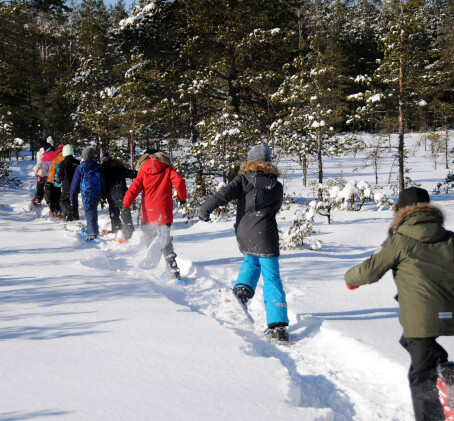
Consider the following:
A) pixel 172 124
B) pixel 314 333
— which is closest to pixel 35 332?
pixel 314 333

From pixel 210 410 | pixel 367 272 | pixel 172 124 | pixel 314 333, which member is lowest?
pixel 314 333

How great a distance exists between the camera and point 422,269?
232 cm

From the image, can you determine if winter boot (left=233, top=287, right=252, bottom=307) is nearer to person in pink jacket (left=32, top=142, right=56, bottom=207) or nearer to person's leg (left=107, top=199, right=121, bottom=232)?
person's leg (left=107, top=199, right=121, bottom=232)

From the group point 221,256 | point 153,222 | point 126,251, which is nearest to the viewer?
point 153,222

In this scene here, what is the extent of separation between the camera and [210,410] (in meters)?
2.18

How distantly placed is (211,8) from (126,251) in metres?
7.15

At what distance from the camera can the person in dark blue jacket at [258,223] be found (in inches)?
153

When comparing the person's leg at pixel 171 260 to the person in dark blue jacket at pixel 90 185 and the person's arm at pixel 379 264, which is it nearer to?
the person in dark blue jacket at pixel 90 185

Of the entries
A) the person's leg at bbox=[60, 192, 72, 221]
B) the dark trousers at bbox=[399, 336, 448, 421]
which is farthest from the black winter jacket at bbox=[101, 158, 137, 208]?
the dark trousers at bbox=[399, 336, 448, 421]

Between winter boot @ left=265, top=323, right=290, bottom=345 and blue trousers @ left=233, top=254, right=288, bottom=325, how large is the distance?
45mm

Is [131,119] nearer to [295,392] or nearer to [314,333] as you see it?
[314,333]

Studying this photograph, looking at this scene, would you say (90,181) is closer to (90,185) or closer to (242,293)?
(90,185)

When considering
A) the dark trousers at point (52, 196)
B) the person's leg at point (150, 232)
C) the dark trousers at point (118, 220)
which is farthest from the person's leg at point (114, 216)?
the person's leg at point (150, 232)

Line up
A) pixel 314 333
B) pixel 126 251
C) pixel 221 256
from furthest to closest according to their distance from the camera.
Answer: pixel 126 251
pixel 221 256
pixel 314 333
